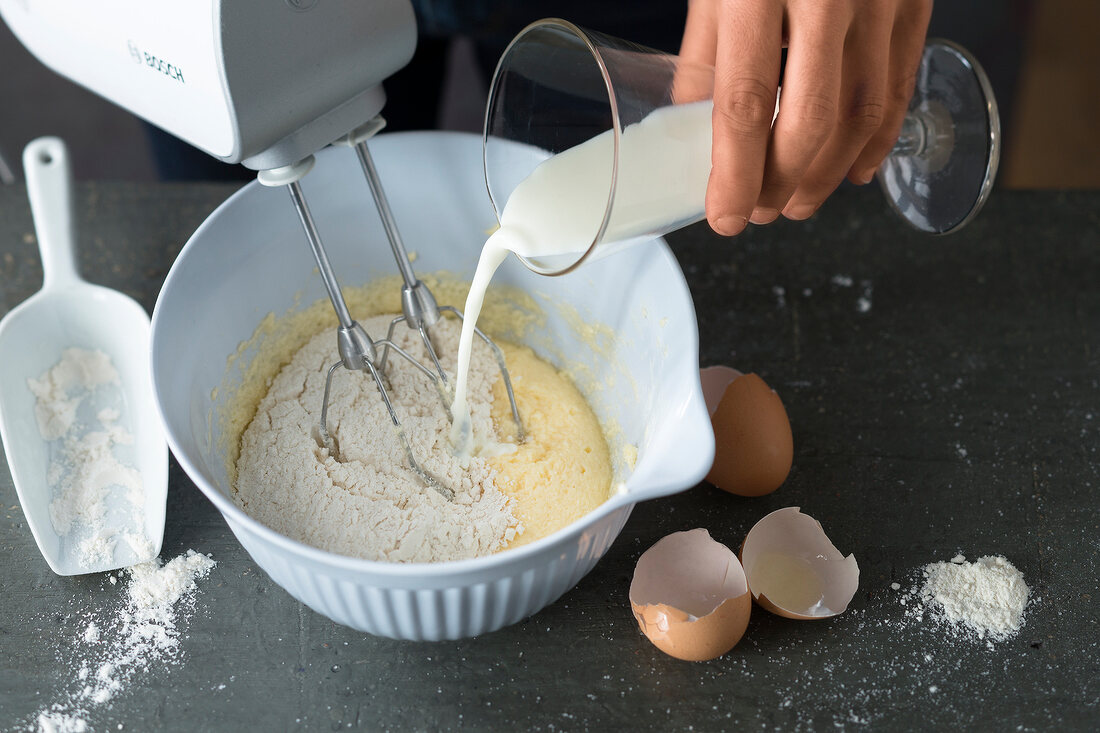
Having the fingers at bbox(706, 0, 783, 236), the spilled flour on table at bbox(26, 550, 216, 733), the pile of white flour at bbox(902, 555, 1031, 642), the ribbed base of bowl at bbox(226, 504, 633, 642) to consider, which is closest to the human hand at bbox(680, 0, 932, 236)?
the fingers at bbox(706, 0, 783, 236)

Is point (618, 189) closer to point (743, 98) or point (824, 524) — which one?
point (743, 98)

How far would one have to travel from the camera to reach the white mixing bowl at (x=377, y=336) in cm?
78

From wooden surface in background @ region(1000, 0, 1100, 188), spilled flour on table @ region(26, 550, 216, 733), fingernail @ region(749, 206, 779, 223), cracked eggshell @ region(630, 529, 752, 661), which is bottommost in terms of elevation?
wooden surface in background @ region(1000, 0, 1100, 188)

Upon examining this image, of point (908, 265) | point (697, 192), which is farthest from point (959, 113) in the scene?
point (697, 192)

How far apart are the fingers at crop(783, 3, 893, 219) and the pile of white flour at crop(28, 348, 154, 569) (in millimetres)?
836

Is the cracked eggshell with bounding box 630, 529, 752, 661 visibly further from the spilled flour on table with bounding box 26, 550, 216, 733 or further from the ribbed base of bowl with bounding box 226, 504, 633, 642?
the spilled flour on table with bounding box 26, 550, 216, 733

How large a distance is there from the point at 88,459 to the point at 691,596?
0.74 metres

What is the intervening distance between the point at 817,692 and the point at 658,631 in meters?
0.18

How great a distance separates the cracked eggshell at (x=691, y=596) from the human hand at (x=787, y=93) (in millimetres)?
340

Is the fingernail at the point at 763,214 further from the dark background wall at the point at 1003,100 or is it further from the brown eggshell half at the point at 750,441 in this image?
the dark background wall at the point at 1003,100

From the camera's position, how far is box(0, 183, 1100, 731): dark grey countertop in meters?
0.91

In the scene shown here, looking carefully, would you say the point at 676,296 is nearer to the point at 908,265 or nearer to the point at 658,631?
the point at 658,631

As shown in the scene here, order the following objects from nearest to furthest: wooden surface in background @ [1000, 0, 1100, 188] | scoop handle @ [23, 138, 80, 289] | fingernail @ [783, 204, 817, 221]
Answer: fingernail @ [783, 204, 817, 221] → scoop handle @ [23, 138, 80, 289] → wooden surface in background @ [1000, 0, 1100, 188]

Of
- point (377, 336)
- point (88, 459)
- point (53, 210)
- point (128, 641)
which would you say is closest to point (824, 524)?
point (377, 336)
